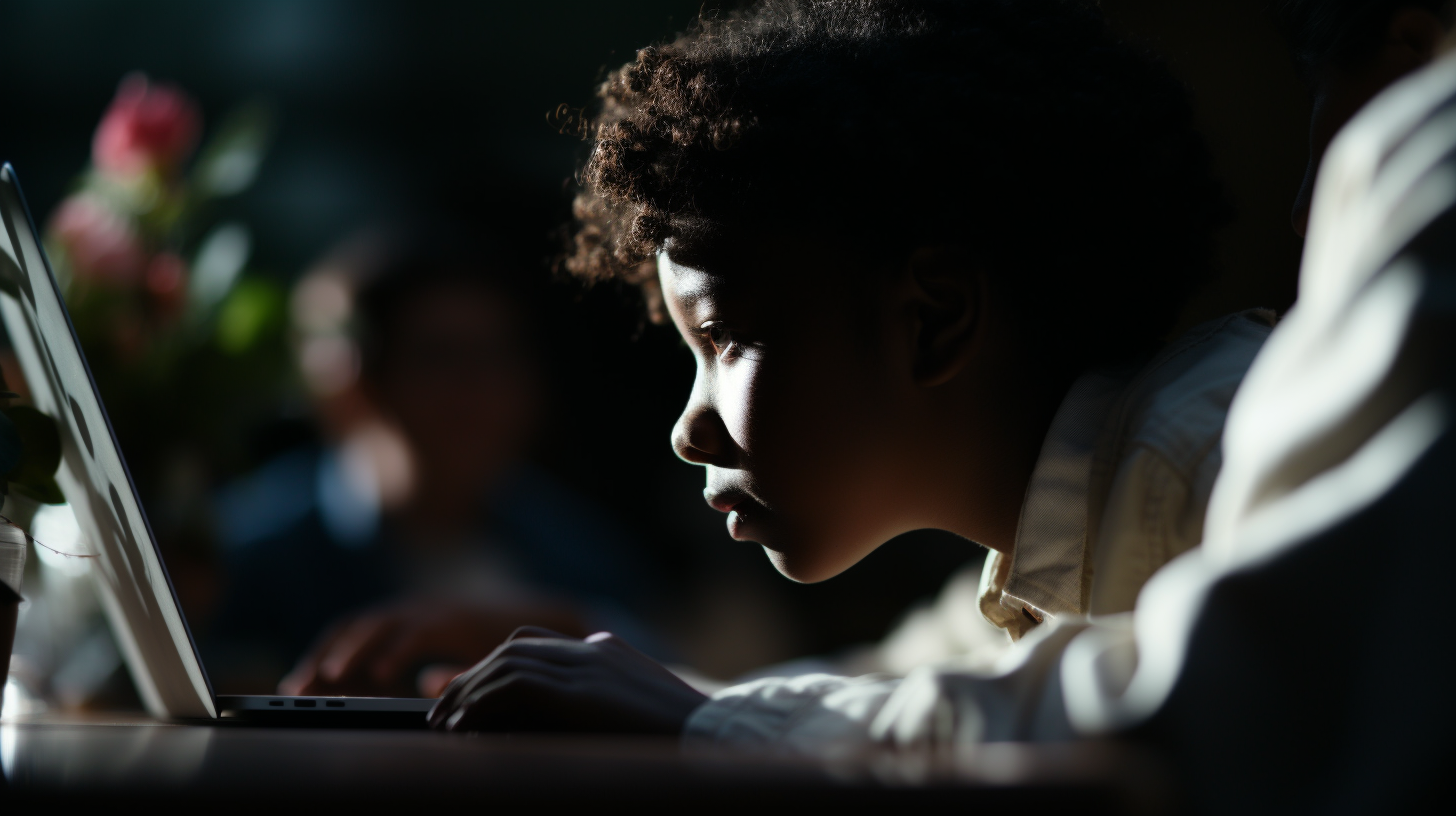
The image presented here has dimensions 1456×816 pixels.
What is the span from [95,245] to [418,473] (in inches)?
45.3

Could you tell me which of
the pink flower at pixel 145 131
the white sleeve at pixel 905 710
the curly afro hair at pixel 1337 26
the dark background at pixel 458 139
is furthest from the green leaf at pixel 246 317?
the dark background at pixel 458 139

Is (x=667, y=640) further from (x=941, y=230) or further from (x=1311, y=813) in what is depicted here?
(x=1311, y=813)

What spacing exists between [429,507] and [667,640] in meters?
0.67

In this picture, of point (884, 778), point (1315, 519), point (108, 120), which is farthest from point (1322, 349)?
point (108, 120)

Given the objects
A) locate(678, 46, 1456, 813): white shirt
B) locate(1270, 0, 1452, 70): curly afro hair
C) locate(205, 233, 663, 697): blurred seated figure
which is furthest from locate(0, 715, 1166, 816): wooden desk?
locate(205, 233, 663, 697): blurred seated figure

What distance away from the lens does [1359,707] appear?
0.98 ft

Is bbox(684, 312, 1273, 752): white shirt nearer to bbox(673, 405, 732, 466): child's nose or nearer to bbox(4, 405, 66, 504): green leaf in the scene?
bbox(673, 405, 732, 466): child's nose

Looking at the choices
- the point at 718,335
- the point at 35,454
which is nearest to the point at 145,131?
the point at 35,454

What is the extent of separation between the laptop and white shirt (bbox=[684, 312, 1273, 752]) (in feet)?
0.89

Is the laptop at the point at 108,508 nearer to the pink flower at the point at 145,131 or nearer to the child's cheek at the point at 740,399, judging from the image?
the child's cheek at the point at 740,399

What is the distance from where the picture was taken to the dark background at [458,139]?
2.86 metres

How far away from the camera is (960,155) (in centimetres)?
69

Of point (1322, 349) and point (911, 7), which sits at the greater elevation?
point (911, 7)

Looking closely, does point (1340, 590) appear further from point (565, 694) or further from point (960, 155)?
point (960, 155)
